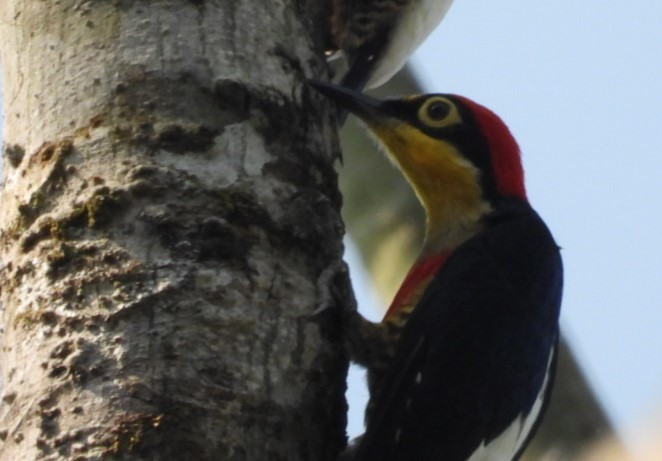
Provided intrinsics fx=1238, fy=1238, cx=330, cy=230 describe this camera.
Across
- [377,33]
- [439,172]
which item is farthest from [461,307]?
[377,33]

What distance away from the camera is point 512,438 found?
9.41ft

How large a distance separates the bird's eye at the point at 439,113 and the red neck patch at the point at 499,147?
1.5 inches

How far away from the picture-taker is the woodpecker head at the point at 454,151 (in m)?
3.42

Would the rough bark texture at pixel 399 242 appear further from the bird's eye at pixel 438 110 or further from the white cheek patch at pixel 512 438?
the bird's eye at pixel 438 110

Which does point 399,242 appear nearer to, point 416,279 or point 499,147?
point 499,147

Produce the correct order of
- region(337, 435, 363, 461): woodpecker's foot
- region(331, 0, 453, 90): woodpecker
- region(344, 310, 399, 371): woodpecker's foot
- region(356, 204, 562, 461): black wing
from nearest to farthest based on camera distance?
region(337, 435, 363, 461): woodpecker's foot, region(356, 204, 562, 461): black wing, region(344, 310, 399, 371): woodpecker's foot, region(331, 0, 453, 90): woodpecker

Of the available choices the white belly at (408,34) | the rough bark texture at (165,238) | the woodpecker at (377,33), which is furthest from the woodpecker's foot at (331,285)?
the white belly at (408,34)

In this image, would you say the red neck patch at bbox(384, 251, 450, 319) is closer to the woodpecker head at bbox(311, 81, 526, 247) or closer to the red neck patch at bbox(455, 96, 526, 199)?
the woodpecker head at bbox(311, 81, 526, 247)

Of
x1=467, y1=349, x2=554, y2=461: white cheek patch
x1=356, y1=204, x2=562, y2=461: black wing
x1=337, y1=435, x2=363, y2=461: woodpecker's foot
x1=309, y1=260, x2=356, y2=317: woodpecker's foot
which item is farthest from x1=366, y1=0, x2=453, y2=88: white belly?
x1=337, y1=435, x2=363, y2=461: woodpecker's foot

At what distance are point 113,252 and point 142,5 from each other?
65cm

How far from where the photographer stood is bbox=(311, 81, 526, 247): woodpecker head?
3424 millimetres

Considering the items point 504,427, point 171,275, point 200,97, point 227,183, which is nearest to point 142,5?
point 200,97

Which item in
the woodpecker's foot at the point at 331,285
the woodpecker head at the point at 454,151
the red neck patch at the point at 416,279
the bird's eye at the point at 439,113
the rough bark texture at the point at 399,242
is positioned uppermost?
the bird's eye at the point at 439,113

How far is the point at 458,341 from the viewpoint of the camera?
2773 millimetres
